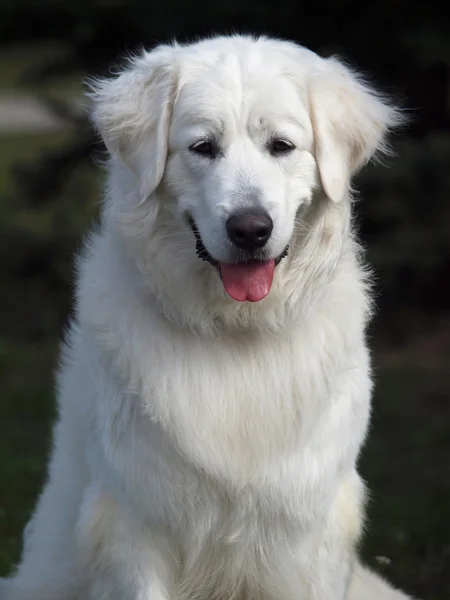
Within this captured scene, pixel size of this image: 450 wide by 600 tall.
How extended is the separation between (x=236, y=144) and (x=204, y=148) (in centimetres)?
12

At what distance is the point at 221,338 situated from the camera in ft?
13.6

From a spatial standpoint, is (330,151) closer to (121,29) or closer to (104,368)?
(104,368)

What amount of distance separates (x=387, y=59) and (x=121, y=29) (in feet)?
6.76

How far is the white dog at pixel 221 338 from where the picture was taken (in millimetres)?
3906

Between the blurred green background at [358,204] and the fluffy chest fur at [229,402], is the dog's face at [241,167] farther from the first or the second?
the blurred green background at [358,204]

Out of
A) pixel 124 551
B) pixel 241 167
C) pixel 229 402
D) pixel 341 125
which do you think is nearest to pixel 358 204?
pixel 341 125

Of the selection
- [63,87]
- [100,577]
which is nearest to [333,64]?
[100,577]

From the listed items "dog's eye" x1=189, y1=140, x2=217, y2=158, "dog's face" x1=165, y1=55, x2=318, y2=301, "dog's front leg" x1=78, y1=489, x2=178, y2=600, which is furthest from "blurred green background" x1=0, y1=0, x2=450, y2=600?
"dog's eye" x1=189, y1=140, x2=217, y2=158

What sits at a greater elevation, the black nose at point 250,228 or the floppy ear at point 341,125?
the floppy ear at point 341,125

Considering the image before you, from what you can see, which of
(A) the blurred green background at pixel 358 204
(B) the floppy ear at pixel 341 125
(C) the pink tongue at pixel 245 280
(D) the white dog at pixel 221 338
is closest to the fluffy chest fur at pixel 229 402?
(D) the white dog at pixel 221 338

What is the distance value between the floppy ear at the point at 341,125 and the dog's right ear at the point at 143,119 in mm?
512

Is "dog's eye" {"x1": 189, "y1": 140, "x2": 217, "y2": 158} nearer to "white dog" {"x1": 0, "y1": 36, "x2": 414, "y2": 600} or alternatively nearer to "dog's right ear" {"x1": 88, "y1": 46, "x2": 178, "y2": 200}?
"white dog" {"x1": 0, "y1": 36, "x2": 414, "y2": 600}

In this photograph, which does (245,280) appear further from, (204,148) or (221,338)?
(204,148)

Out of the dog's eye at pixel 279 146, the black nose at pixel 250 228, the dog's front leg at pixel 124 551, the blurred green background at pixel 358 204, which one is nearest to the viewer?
the black nose at pixel 250 228
